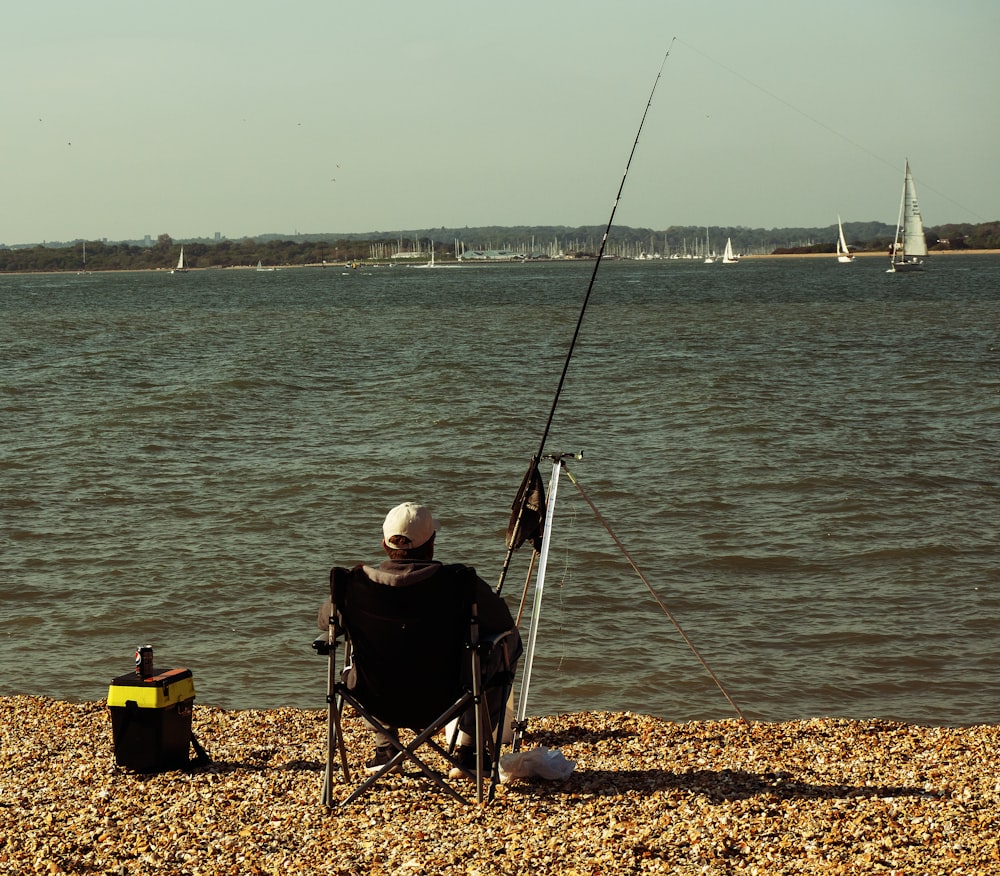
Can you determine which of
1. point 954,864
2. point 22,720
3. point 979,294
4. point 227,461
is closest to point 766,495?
point 227,461

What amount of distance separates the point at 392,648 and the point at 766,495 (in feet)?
29.6

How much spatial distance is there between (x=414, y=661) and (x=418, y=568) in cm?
34

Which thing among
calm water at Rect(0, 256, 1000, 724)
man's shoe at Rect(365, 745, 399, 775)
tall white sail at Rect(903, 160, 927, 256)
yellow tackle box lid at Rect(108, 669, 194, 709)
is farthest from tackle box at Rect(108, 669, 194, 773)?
tall white sail at Rect(903, 160, 927, 256)

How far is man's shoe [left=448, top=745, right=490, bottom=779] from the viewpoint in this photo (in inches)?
188

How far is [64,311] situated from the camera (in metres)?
62.6

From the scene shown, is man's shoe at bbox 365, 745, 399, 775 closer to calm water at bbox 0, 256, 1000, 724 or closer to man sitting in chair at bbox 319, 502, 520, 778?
man sitting in chair at bbox 319, 502, 520, 778

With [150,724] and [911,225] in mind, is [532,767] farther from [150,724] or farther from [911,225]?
[911,225]

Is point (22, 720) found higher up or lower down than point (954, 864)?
lower down

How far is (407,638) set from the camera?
4438 mm

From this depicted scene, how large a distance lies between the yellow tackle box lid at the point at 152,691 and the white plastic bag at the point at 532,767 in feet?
4.50

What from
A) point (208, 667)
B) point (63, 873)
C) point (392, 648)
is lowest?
point (208, 667)

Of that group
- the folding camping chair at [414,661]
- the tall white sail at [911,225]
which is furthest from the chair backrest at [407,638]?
the tall white sail at [911,225]

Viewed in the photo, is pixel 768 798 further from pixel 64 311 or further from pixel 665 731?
pixel 64 311

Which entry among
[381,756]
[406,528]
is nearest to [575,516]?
[381,756]
